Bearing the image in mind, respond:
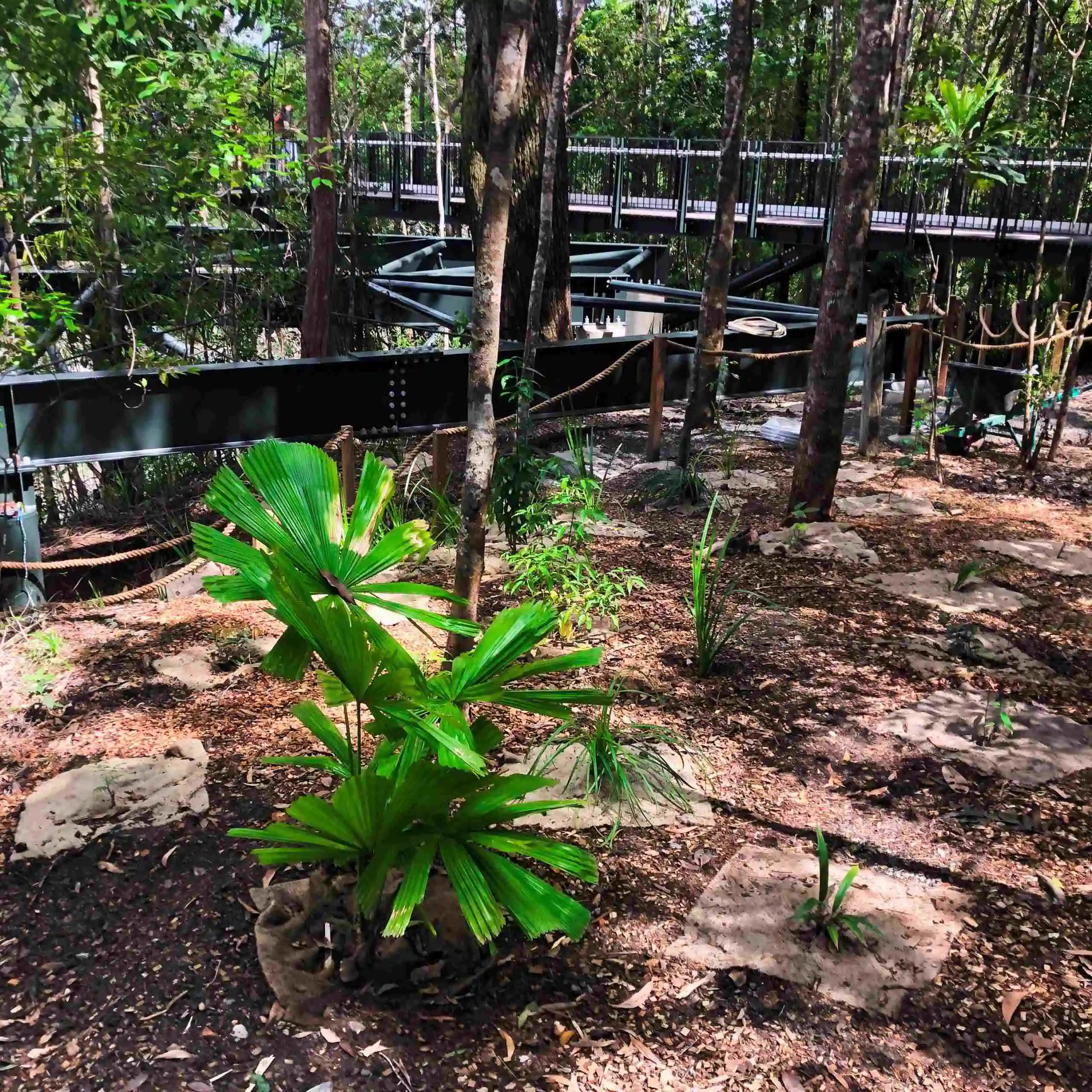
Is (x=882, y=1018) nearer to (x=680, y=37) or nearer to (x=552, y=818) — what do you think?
(x=552, y=818)

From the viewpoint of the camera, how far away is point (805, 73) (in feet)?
82.2

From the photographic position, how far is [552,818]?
11.5 feet

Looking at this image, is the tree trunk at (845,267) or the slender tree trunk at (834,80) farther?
the slender tree trunk at (834,80)

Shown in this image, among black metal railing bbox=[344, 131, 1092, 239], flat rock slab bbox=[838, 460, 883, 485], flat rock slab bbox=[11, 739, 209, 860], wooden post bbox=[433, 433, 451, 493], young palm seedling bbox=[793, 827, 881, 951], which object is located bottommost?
flat rock slab bbox=[838, 460, 883, 485]

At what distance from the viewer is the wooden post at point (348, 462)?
5.98 meters

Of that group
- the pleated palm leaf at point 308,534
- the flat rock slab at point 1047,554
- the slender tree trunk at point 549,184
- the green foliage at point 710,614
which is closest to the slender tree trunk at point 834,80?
the slender tree trunk at point 549,184

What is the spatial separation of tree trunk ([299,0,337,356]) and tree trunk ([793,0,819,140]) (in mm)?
16658

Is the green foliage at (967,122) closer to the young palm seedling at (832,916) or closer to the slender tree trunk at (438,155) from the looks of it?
the young palm seedling at (832,916)

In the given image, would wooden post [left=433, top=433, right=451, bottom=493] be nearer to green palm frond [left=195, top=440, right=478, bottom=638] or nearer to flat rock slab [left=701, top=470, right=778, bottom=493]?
flat rock slab [left=701, top=470, right=778, bottom=493]

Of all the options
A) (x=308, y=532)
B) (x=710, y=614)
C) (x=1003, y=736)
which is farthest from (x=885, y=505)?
(x=308, y=532)

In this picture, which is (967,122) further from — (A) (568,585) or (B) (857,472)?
(A) (568,585)

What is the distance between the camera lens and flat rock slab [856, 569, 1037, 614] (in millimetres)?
5355

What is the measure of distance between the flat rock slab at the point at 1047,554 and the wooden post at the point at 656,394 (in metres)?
2.58

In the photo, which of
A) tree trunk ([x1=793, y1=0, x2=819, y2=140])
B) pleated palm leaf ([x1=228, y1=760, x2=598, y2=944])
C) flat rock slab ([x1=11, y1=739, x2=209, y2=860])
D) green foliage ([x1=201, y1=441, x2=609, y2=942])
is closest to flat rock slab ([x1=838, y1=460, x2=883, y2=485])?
green foliage ([x1=201, y1=441, x2=609, y2=942])
